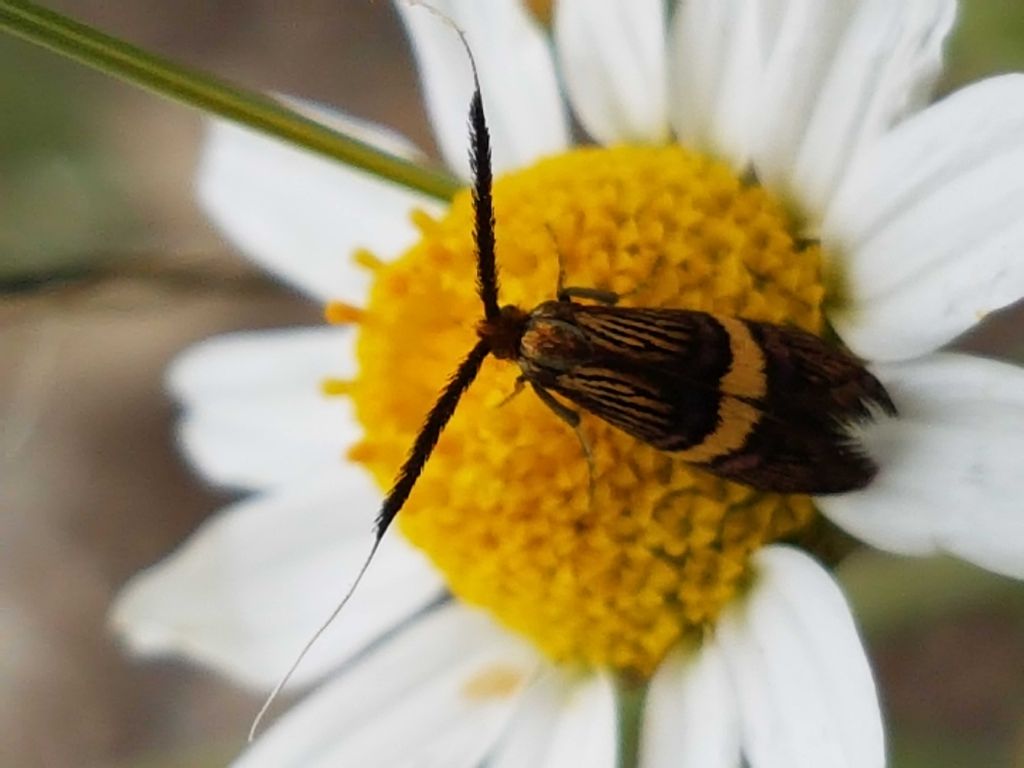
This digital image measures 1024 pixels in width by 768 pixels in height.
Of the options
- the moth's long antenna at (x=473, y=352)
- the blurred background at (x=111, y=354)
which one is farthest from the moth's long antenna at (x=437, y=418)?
the blurred background at (x=111, y=354)

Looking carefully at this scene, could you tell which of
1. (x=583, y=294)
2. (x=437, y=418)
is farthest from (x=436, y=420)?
(x=583, y=294)

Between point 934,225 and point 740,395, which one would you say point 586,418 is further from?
point 934,225

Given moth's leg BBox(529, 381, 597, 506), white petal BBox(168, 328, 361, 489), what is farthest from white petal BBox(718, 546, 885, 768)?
white petal BBox(168, 328, 361, 489)

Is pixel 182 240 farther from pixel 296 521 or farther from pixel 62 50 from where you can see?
pixel 62 50

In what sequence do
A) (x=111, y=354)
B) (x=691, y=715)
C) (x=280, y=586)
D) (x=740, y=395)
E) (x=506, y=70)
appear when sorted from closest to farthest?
(x=740, y=395)
(x=691, y=715)
(x=506, y=70)
(x=280, y=586)
(x=111, y=354)

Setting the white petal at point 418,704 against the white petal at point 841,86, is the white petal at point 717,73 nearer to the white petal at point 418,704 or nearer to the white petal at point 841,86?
the white petal at point 841,86

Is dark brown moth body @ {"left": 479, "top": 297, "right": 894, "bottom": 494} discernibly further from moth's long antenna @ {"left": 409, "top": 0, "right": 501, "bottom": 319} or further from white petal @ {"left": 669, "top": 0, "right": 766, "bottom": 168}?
white petal @ {"left": 669, "top": 0, "right": 766, "bottom": 168}
